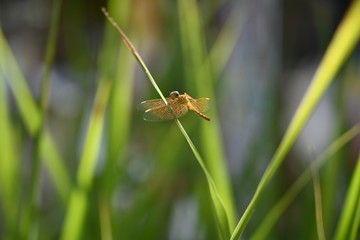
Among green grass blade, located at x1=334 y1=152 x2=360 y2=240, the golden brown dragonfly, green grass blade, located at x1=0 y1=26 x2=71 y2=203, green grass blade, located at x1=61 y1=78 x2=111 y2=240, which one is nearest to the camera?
green grass blade, located at x1=334 y1=152 x2=360 y2=240

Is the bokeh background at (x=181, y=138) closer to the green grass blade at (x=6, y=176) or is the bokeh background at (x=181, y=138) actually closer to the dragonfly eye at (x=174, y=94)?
the green grass blade at (x=6, y=176)

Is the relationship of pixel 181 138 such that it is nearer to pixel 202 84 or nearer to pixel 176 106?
pixel 202 84

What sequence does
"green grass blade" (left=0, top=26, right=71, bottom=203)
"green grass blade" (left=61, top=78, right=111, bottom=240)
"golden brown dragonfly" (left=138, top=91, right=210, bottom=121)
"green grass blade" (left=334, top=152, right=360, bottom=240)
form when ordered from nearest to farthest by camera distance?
"green grass blade" (left=334, top=152, right=360, bottom=240)
"golden brown dragonfly" (left=138, top=91, right=210, bottom=121)
"green grass blade" (left=61, top=78, right=111, bottom=240)
"green grass blade" (left=0, top=26, right=71, bottom=203)

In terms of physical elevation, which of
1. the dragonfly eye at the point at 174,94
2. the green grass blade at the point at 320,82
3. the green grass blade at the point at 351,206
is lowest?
the green grass blade at the point at 351,206

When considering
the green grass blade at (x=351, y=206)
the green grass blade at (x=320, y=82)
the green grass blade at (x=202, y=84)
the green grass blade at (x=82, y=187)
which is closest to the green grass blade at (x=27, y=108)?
the green grass blade at (x=82, y=187)

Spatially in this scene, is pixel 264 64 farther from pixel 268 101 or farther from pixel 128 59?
pixel 128 59

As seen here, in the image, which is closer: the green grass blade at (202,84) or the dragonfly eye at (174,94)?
the dragonfly eye at (174,94)

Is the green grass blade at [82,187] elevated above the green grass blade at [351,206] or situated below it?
above

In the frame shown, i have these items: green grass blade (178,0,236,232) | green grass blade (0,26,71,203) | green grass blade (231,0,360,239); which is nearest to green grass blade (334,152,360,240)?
green grass blade (231,0,360,239)

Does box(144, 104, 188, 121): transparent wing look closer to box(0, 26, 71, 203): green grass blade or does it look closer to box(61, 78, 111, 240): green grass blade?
box(61, 78, 111, 240): green grass blade

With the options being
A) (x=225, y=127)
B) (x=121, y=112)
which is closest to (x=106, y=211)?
(x=121, y=112)

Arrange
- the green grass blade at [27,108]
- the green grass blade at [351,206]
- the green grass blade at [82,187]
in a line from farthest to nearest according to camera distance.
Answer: the green grass blade at [27,108]
the green grass blade at [82,187]
the green grass blade at [351,206]
